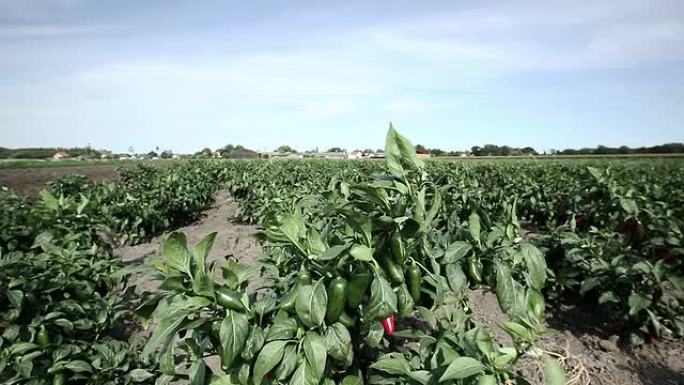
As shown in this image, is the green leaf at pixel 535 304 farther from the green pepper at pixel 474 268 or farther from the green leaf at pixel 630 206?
the green leaf at pixel 630 206

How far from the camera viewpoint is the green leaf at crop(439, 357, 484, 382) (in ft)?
3.20

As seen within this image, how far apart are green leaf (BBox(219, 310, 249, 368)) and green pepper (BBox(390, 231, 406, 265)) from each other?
0.48m

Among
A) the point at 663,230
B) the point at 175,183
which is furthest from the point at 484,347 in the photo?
the point at 175,183

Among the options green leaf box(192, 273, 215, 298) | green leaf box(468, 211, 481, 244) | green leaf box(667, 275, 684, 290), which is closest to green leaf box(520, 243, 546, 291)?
green leaf box(468, 211, 481, 244)

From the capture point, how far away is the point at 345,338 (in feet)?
3.69

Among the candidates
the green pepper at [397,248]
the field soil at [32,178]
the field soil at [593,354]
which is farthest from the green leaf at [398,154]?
the field soil at [32,178]

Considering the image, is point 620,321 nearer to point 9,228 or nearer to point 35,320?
point 35,320

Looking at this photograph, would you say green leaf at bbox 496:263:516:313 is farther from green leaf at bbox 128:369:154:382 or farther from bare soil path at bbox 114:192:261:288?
bare soil path at bbox 114:192:261:288

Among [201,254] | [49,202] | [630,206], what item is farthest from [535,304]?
[49,202]

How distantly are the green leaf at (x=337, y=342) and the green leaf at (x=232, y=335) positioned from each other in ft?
0.79

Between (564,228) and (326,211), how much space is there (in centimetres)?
411

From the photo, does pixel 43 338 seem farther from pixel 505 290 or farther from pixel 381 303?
pixel 505 290

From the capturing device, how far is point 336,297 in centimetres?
110

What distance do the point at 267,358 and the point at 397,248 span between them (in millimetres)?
493
